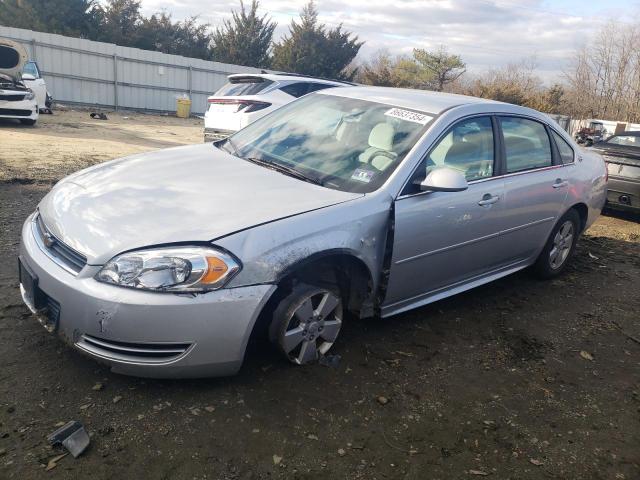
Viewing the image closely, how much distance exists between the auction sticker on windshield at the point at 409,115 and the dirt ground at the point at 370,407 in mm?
1470

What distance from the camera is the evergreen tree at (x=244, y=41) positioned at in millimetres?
35625

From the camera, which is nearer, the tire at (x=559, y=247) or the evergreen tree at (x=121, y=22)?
the tire at (x=559, y=247)

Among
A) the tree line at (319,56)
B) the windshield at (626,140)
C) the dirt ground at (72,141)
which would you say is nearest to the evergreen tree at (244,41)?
the tree line at (319,56)

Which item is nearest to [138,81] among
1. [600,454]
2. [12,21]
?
Answer: [12,21]

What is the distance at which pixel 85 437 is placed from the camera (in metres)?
2.44

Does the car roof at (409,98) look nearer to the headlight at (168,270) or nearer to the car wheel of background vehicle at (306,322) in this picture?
the car wheel of background vehicle at (306,322)

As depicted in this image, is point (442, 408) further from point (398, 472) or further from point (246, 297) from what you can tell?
point (246, 297)

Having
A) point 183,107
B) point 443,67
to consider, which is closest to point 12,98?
point 183,107

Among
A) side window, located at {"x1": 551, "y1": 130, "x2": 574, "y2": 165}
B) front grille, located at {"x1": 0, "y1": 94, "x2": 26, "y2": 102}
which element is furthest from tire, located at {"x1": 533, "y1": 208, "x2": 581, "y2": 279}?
front grille, located at {"x1": 0, "y1": 94, "x2": 26, "y2": 102}

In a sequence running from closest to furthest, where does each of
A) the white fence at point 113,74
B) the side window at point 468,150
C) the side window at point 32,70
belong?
the side window at point 468,150 < the side window at point 32,70 < the white fence at point 113,74

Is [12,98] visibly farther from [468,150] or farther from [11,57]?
[468,150]

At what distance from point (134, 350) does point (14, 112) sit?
1199cm

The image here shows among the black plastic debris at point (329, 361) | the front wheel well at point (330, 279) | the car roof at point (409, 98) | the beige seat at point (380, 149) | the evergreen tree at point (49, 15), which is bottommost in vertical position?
the black plastic debris at point (329, 361)

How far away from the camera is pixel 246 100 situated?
9594 millimetres
